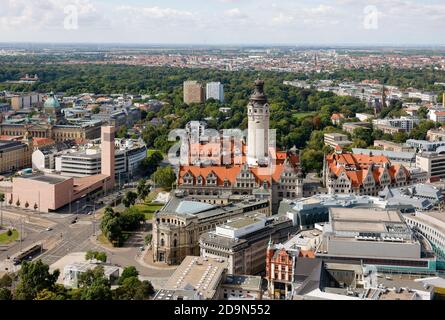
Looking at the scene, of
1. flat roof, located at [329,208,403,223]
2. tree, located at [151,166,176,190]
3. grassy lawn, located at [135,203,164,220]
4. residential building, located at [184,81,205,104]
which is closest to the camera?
flat roof, located at [329,208,403,223]

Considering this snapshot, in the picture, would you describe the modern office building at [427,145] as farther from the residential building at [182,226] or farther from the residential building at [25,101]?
the residential building at [25,101]

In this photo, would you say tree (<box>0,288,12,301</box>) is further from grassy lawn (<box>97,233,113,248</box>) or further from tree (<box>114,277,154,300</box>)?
grassy lawn (<box>97,233,113,248</box>)

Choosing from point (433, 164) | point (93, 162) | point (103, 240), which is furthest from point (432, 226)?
point (93, 162)

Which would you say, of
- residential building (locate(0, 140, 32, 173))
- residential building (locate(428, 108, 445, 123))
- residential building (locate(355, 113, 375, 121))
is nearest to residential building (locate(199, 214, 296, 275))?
residential building (locate(0, 140, 32, 173))

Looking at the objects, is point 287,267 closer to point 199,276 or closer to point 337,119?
point 199,276

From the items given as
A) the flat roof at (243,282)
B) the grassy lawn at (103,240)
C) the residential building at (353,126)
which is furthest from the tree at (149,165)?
the flat roof at (243,282)

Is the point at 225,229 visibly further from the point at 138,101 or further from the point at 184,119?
the point at 138,101
